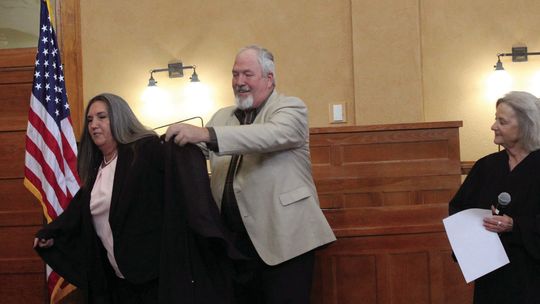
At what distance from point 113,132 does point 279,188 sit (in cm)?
71

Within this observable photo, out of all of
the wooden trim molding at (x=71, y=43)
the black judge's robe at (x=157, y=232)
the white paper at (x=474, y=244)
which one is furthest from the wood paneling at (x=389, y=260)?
the wooden trim molding at (x=71, y=43)

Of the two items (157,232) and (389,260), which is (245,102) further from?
(389,260)

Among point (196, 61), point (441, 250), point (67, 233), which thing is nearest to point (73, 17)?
point (196, 61)

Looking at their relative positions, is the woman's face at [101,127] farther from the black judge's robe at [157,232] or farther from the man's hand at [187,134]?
the man's hand at [187,134]

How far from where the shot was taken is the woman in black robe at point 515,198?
2.71 meters

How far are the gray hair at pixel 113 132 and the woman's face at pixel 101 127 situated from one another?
0.06 ft

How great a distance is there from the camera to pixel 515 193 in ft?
9.12

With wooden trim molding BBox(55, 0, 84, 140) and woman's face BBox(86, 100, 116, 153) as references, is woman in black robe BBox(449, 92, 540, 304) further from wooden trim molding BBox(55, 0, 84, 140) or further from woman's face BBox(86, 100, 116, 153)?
wooden trim molding BBox(55, 0, 84, 140)

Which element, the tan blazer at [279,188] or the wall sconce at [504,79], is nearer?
the tan blazer at [279,188]

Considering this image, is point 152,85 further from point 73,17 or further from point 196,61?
point 73,17

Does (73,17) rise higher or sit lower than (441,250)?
higher

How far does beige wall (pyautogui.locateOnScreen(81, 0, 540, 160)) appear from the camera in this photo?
5.86m

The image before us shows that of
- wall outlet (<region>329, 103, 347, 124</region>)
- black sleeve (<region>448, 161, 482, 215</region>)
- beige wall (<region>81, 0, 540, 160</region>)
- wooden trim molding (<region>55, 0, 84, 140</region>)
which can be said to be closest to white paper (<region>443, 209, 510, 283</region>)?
black sleeve (<region>448, 161, 482, 215</region>)

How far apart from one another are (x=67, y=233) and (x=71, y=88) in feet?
11.7
